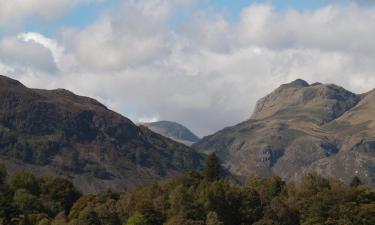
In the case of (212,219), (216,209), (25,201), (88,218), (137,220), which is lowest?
(88,218)

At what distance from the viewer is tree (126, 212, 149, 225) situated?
163875 millimetres

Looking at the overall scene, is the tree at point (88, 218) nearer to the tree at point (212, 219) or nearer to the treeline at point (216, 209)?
the treeline at point (216, 209)

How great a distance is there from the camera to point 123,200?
188 meters

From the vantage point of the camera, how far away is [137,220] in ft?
539

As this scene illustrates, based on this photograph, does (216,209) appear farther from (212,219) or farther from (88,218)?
(88,218)

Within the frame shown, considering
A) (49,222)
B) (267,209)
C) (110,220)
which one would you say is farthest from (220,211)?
(49,222)

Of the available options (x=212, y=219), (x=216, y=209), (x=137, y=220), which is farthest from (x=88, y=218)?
(x=216, y=209)

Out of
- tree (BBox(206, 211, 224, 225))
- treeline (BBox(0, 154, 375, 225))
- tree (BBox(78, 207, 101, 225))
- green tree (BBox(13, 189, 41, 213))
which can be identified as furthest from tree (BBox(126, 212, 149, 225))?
green tree (BBox(13, 189, 41, 213))

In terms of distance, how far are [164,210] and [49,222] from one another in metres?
29.8

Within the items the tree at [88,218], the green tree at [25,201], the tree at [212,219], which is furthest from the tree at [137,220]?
the green tree at [25,201]

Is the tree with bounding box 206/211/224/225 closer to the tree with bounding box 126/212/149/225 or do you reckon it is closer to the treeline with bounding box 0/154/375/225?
the treeline with bounding box 0/154/375/225

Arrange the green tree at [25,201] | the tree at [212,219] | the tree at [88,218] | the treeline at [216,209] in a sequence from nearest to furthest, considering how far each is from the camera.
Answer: the tree at [212,219]
the tree at [88,218]
the treeline at [216,209]
the green tree at [25,201]

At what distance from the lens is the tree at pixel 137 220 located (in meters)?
164

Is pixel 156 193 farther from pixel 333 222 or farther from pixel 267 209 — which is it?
pixel 333 222
